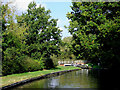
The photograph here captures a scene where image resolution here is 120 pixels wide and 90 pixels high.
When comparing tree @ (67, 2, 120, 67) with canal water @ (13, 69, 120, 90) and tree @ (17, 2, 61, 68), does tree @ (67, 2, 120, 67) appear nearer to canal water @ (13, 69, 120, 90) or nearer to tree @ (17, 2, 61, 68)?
canal water @ (13, 69, 120, 90)

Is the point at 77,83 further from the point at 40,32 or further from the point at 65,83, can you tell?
the point at 40,32

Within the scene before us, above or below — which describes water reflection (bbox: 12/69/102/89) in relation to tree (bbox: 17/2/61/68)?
below

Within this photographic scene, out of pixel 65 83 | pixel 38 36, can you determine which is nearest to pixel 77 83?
pixel 65 83

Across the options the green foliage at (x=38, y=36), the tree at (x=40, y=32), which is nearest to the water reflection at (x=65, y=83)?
the green foliage at (x=38, y=36)

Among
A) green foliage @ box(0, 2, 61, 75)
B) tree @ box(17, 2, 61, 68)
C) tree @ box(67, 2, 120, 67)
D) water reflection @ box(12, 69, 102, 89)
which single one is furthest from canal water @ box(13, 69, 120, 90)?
tree @ box(17, 2, 61, 68)

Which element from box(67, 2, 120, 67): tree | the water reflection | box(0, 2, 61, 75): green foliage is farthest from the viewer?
box(0, 2, 61, 75): green foliage

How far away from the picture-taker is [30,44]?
4631cm

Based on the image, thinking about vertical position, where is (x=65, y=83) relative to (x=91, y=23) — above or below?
below

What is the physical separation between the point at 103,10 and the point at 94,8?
4.70 ft

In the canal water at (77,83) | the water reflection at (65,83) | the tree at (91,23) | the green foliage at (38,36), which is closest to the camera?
the canal water at (77,83)

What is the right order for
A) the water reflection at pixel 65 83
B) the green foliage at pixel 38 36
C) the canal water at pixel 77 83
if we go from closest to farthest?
the canal water at pixel 77 83 → the water reflection at pixel 65 83 → the green foliage at pixel 38 36

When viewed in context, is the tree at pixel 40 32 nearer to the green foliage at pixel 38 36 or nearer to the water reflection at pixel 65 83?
the green foliage at pixel 38 36

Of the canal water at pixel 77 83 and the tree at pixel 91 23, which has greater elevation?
the tree at pixel 91 23

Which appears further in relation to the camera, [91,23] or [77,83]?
[91,23]
